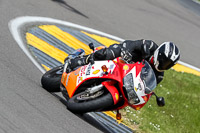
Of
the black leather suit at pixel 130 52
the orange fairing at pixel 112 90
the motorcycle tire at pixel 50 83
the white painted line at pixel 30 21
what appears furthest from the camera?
the white painted line at pixel 30 21

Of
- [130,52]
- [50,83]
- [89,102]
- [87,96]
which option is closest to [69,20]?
[50,83]

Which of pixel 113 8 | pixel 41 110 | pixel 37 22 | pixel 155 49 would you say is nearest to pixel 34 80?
pixel 41 110

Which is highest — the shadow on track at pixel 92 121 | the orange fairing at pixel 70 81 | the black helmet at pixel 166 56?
the black helmet at pixel 166 56

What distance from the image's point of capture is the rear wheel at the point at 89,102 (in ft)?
18.8

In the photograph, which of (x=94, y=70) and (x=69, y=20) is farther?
(x=69, y=20)

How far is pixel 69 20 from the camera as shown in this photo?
38.4 ft

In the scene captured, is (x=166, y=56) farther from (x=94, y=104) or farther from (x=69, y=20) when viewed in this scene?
(x=69, y=20)

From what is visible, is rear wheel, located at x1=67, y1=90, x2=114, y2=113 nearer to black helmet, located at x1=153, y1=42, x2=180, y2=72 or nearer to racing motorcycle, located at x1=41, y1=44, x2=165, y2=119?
racing motorcycle, located at x1=41, y1=44, x2=165, y2=119

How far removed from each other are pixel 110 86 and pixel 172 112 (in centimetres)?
325

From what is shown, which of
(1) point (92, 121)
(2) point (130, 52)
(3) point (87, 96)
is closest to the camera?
(3) point (87, 96)

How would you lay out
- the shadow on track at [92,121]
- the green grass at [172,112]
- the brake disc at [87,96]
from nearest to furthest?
1. the brake disc at [87,96]
2. the shadow on track at [92,121]
3. the green grass at [172,112]

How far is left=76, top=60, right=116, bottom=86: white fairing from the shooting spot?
19.9 feet

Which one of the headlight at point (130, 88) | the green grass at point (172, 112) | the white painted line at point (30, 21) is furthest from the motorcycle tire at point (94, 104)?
the white painted line at point (30, 21)

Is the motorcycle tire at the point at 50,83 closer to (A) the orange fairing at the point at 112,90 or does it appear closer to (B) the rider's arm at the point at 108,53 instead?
(B) the rider's arm at the point at 108,53
